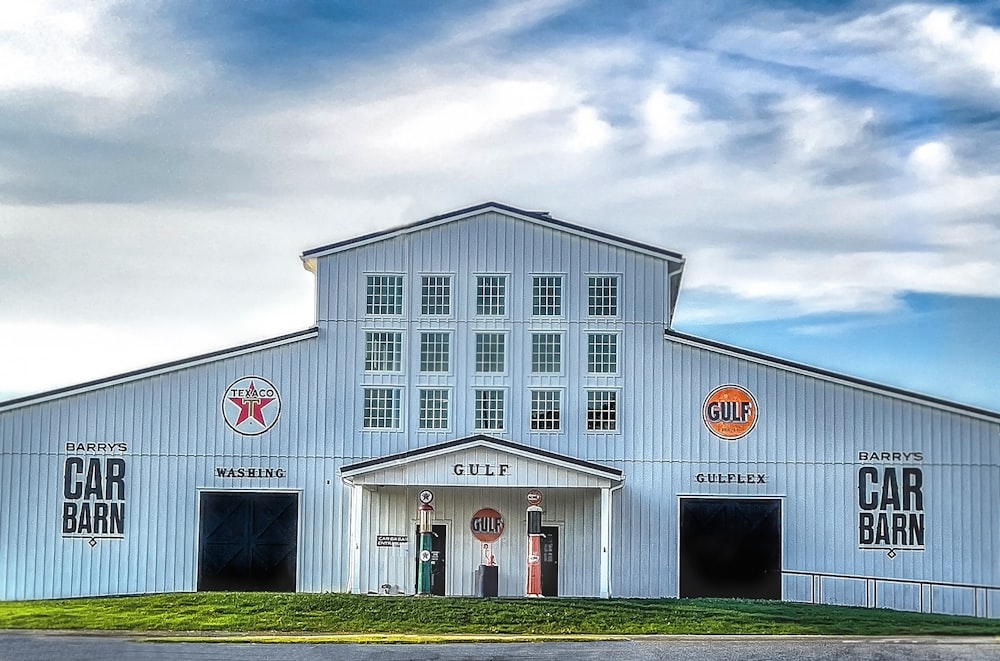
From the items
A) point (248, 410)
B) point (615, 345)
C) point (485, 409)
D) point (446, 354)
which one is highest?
point (615, 345)

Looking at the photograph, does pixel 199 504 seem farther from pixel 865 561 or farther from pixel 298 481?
pixel 865 561

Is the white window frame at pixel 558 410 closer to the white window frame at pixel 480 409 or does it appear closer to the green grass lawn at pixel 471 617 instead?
the white window frame at pixel 480 409

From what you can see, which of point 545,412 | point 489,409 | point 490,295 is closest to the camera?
point 545,412

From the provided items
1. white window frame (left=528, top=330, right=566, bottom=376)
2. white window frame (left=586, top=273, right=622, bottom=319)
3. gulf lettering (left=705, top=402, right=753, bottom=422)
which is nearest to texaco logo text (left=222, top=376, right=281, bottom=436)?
white window frame (left=528, top=330, right=566, bottom=376)

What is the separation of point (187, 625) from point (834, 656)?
12.0m

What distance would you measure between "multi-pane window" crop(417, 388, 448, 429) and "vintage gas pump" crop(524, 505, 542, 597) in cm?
351

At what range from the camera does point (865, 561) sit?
35.1 m

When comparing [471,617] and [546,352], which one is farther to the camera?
[546,352]

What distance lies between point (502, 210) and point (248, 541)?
9.85m

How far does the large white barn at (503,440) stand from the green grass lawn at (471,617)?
3066 millimetres

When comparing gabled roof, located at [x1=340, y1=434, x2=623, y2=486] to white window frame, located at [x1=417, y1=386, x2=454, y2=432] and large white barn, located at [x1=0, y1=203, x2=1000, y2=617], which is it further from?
white window frame, located at [x1=417, y1=386, x2=454, y2=432]

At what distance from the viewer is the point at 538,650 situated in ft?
81.7

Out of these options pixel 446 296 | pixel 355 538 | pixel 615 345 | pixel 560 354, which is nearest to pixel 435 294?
pixel 446 296

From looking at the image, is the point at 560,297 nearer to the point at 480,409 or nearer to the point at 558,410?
the point at 558,410
